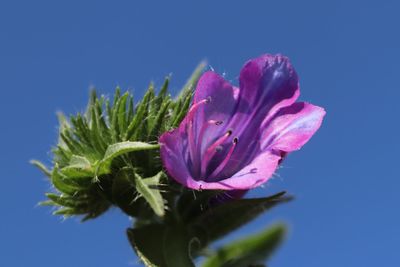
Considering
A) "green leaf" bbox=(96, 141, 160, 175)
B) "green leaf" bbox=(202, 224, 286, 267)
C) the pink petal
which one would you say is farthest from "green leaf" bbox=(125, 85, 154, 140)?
"green leaf" bbox=(202, 224, 286, 267)

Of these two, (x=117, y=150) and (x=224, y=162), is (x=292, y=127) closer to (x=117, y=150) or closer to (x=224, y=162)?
(x=224, y=162)

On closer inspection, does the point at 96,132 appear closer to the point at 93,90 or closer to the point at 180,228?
the point at 93,90

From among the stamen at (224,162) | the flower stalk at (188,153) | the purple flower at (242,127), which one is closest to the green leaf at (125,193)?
the flower stalk at (188,153)

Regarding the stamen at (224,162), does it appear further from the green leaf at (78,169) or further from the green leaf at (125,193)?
the green leaf at (78,169)

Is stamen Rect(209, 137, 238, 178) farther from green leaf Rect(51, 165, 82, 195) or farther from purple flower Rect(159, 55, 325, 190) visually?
green leaf Rect(51, 165, 82, 195)

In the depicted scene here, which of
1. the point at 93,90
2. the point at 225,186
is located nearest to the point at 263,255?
the point at 225,186

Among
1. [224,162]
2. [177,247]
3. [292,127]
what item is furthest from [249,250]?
[292,127]

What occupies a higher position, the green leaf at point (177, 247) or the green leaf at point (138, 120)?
the green leaf at point (138, 120)
